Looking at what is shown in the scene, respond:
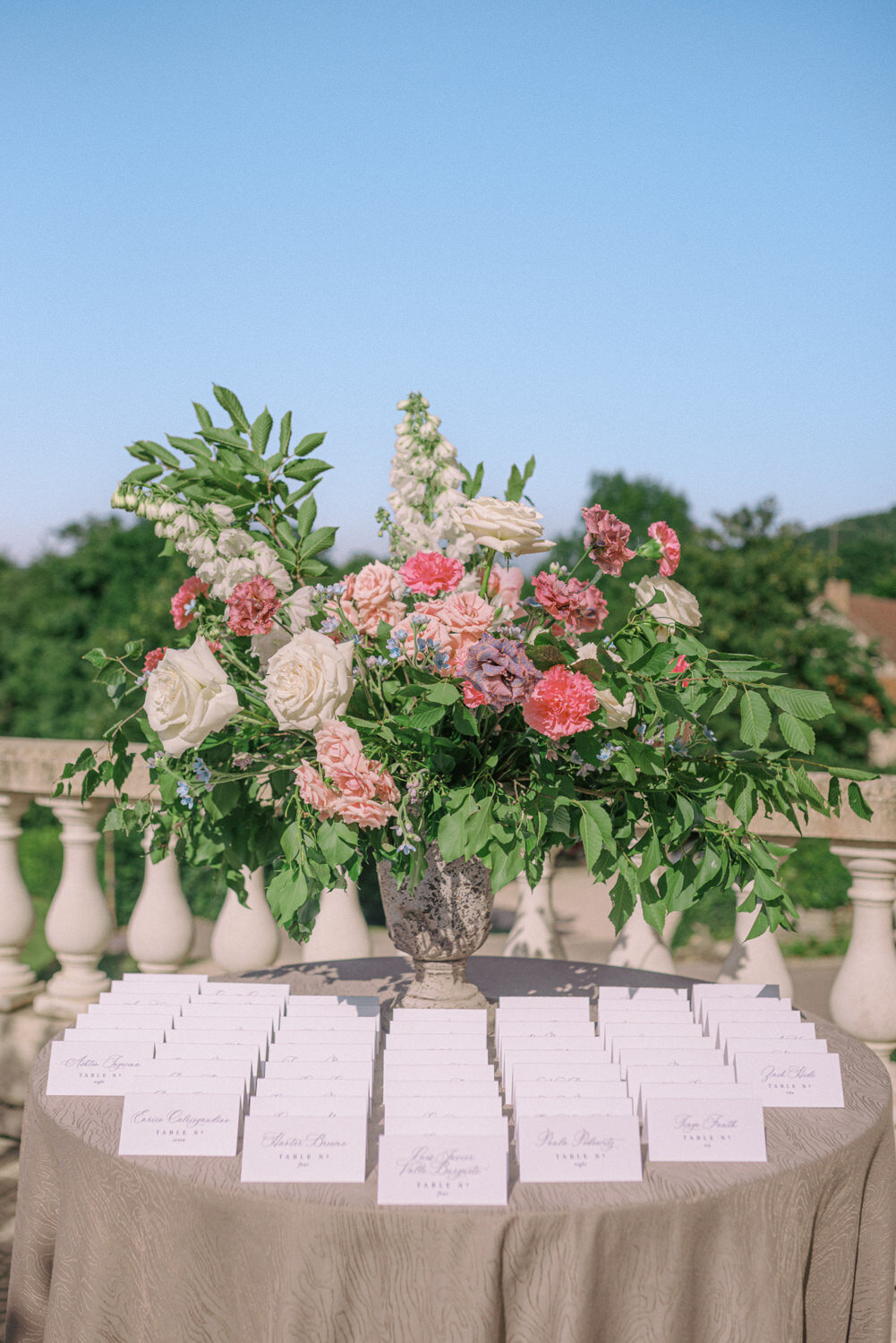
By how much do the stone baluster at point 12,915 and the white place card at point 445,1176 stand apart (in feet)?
7.42

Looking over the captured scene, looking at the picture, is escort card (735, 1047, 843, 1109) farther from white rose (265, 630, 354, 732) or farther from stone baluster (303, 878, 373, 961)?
stone baluster (303, 878, 373, 961)

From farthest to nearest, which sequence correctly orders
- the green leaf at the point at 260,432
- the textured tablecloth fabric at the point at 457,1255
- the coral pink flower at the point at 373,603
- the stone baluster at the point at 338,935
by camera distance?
the stone baluster at the point at 338,935
the green leaf at the point at 260,432
the coral pink flower at the point at 373,603
the textured tablecloth fabric at the point at 457,1255

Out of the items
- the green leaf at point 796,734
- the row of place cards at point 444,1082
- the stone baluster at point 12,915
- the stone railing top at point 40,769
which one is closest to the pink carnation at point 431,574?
the green leaf at point 796,734

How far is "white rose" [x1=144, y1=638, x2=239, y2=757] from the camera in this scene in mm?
1477

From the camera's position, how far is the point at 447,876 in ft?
5.80

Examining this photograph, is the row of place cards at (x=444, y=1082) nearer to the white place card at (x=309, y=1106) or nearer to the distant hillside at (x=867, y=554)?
the white place card at (x=309, y=1106)

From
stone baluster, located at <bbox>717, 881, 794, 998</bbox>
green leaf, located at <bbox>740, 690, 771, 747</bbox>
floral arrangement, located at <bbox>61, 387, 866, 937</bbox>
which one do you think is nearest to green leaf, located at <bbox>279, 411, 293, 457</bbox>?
floral arrangement, located at <bbox>61, 387, 866, 937</bbox>

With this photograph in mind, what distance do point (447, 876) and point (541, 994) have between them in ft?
1.61

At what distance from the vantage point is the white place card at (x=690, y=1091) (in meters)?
1.41

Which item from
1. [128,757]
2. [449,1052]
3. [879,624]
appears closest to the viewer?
[449,1052]

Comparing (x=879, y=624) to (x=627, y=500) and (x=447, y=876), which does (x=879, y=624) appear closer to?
(x=627, y=500)

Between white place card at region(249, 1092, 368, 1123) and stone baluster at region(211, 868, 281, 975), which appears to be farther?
stone baluster at region(211, 868, 281, 975)

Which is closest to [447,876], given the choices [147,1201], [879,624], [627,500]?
[147,1201]

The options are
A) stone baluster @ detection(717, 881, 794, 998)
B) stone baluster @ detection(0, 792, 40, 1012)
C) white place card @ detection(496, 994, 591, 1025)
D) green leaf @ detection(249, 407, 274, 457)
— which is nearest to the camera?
white place card @ detection(496, 994, 591, 1025)
